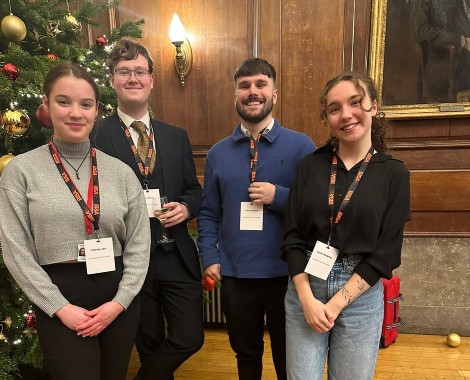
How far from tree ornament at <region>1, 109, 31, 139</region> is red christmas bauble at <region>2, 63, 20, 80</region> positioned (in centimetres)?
16

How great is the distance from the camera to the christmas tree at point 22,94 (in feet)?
5.87

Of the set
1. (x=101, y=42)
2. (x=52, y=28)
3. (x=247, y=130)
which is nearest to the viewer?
(x=247, y=130)

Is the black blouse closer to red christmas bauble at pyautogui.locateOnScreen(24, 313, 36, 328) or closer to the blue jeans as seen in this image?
the blue jeans

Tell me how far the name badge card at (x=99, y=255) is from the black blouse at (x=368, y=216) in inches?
27.1

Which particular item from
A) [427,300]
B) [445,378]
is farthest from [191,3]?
[445,378]

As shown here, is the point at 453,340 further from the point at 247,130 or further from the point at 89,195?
the point at 89,195

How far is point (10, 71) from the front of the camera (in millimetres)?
1769

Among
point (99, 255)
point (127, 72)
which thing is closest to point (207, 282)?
point (99, 255)

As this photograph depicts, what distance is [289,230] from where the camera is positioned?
4.66 ft

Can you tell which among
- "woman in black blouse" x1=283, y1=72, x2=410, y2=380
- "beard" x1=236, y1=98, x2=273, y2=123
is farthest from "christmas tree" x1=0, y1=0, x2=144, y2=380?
"woman in black blouse" x1=283, y1=72, x2=410, y2=380

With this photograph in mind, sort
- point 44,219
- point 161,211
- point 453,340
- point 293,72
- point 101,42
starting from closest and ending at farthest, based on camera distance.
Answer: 1. point 44,219
2. point 161,211
3. point 101,42
4. point 453,340
5. point 293,72

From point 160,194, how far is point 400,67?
7.51 feet

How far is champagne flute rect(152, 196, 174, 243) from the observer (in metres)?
1.60

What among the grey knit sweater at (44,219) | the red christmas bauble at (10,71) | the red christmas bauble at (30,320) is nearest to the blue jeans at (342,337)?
the grey knit sweater at (44,219)
